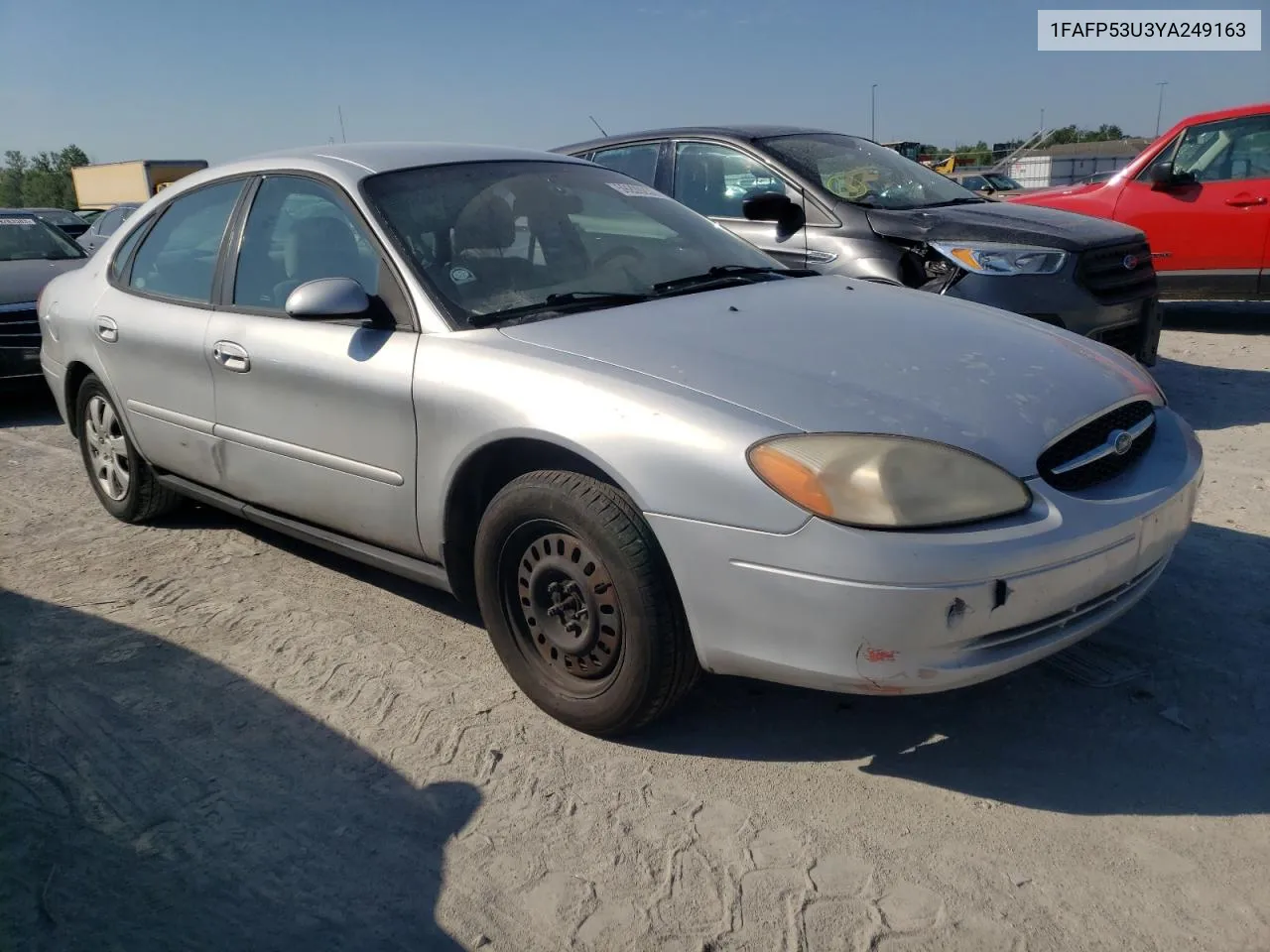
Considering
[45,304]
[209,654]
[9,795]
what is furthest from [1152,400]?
[45,304]

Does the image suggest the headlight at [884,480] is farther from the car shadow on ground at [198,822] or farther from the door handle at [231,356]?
the door handle at [231,356]

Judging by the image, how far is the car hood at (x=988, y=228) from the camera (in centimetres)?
571

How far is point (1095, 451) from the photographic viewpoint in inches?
110

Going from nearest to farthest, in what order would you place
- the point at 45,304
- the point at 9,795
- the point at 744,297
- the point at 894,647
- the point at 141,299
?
the point at 894,647
the point at 9,795
the point at 744,297
the point at 141,299
the point at 45,304

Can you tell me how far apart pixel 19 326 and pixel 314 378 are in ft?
18.2

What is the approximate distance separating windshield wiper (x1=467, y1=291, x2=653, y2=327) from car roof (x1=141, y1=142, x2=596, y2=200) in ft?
2.54

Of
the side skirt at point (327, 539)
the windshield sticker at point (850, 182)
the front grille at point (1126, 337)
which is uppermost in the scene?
the windshield sticker at point (850, 182)

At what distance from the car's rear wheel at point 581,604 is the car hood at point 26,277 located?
6.30 m

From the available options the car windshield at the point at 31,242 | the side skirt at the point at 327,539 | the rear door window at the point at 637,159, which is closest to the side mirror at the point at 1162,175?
the rear door window at the point at 637,159

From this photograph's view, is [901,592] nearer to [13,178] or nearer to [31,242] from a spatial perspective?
[31,242]

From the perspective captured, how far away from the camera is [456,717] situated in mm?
3115

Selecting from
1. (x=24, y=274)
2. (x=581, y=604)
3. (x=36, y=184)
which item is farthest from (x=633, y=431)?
(x=36, y=184)

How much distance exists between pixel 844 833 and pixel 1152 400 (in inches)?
64.7

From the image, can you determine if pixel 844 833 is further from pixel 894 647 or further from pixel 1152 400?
pixel 1152 400
